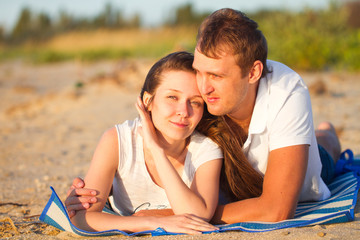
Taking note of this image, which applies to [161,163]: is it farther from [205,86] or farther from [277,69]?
[277,69]

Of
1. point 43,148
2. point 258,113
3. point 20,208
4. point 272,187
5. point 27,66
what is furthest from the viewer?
point 27,66

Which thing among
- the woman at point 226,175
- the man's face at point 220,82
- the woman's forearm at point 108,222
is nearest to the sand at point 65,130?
the woman's forearm at point 108,222

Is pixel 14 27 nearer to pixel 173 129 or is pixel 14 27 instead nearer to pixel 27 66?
pixel 27 66

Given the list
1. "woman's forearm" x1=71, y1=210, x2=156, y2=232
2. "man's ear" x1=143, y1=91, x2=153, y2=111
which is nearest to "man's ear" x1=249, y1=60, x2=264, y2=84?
"man's ear" x1=143, y1=91, x2=153, y2=111

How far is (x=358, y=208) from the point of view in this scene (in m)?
3.25

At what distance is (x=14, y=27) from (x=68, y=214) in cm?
3431

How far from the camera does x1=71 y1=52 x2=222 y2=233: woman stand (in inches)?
111

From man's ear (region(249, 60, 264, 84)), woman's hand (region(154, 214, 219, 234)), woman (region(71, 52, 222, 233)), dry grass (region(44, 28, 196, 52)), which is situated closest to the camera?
woman's hand (region(154, 214, 219, 234))

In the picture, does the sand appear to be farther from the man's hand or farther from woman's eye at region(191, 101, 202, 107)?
woman's eye at region(191, 101, 202, 107)

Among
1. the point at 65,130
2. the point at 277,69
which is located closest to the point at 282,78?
the point at 277,69

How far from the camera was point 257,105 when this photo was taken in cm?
311

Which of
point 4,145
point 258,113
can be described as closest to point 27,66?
point 4,145

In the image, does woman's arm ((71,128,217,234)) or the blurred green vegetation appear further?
the blurred green vegetation

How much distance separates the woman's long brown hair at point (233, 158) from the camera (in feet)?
10.3
